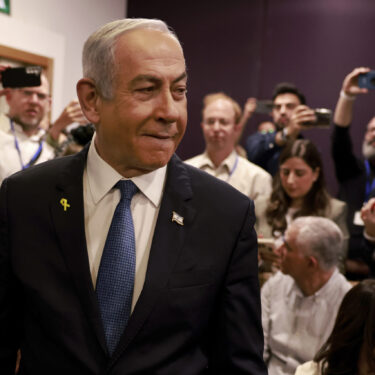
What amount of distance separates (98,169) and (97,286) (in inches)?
10.1

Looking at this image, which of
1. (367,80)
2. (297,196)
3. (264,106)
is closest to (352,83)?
(367,80)

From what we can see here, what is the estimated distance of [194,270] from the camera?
1.07 meters

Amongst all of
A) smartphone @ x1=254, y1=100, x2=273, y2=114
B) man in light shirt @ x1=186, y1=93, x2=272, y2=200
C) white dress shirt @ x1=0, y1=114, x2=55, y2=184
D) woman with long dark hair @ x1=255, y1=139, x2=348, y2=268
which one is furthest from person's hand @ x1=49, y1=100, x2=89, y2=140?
smartphone @ x1=254, y1=100, x2=273, y2=114

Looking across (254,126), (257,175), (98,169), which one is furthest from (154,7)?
(98,169)

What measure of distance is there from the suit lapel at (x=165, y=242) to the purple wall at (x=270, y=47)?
4.14 m

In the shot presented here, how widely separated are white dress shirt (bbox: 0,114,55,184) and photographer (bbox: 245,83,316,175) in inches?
57.2

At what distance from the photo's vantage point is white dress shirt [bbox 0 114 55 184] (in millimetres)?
2875

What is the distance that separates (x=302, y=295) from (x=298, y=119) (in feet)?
4.42

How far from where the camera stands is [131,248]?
109cm

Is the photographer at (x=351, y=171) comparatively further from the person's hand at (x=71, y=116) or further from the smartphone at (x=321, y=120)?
the person's hand at (x=71, y=116)

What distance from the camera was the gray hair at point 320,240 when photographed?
2457 millimetres

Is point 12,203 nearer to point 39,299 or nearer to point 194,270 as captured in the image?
point 39,299

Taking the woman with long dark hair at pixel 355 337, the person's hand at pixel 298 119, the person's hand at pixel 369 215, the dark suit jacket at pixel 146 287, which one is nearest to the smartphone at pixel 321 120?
the person's hand at pixel 298 119

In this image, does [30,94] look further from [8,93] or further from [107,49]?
[107,49]
